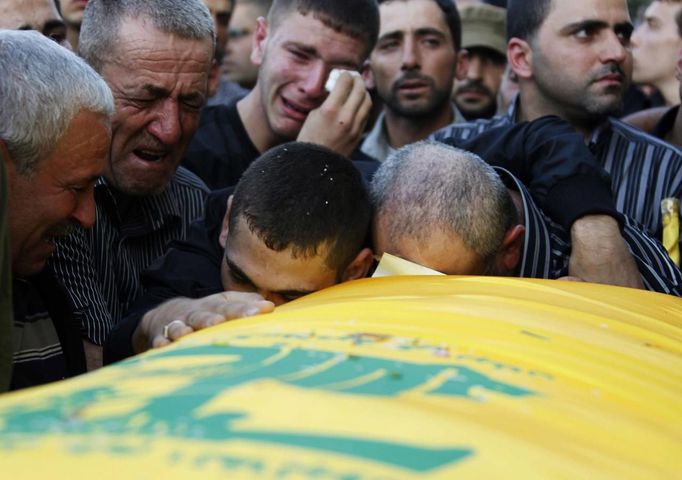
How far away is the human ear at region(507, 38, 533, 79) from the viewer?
4.67 meters

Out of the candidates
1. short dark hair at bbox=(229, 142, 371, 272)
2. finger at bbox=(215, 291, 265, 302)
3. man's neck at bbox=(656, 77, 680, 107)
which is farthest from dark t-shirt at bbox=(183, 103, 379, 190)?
man's neck at bbox=(656, 77, 680, 107)

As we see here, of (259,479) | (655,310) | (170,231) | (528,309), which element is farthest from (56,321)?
(259,479)

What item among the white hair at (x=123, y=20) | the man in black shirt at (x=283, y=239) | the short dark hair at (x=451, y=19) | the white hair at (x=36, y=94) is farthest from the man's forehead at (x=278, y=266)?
the short dark hair at (x=451, y=19)

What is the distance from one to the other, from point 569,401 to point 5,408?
76 centimetres

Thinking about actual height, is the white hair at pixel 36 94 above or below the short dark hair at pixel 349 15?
below

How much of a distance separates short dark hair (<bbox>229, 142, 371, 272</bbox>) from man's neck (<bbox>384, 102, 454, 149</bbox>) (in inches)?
101

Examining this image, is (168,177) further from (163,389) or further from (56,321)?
(163,389)

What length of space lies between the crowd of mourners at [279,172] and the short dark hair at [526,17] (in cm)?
1

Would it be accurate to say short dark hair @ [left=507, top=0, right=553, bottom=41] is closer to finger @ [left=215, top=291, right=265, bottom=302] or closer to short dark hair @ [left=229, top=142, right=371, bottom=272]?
short dark hair @ [left=229, top=142, right=371, bottom=272]

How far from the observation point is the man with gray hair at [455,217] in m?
2.77

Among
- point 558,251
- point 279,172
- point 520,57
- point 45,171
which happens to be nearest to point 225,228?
point 279,172

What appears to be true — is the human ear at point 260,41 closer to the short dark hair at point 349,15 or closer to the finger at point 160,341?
the short dark hair at point 349,15

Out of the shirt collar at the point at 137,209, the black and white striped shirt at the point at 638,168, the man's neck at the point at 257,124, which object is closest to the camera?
the shirt collar at the point at 137,209

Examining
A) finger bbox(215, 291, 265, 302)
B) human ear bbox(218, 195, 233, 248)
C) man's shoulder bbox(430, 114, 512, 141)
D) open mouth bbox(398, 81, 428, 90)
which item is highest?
open mouth bbox(398, 81, 428, 90)
